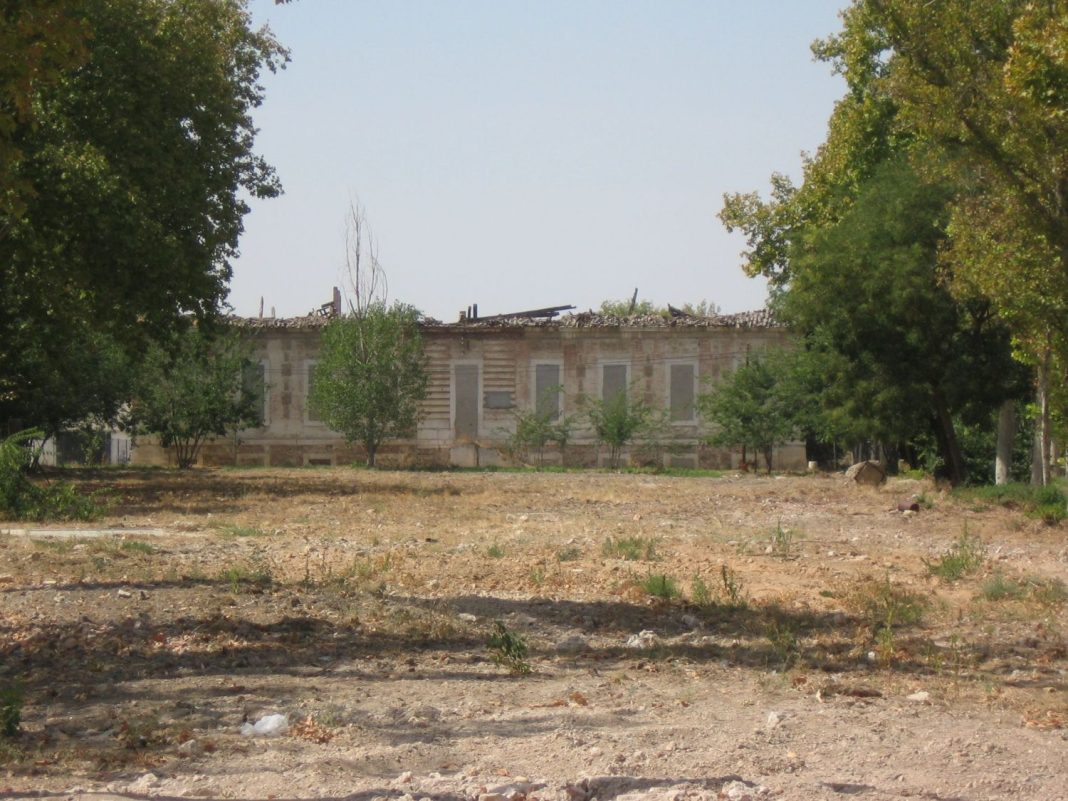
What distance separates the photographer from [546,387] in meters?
47.2

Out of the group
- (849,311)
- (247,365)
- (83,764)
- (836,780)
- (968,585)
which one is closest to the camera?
(836,780)

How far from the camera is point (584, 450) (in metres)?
46.1

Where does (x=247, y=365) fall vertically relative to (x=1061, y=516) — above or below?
above

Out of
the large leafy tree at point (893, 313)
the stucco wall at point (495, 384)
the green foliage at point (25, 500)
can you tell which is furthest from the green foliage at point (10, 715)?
the stucco wall at point (495, 384)

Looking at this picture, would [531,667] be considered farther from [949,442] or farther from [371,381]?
[371,381]

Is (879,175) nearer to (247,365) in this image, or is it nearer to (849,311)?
(849,311)

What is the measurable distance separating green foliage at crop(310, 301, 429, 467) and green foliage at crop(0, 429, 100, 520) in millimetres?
23214

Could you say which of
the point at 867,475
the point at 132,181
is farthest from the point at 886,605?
the point at 867,475

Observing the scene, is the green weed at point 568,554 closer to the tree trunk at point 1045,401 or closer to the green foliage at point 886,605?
the green foliage at point 886,605

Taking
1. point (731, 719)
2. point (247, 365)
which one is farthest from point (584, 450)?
point (731, 719)

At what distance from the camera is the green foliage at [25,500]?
693 inches

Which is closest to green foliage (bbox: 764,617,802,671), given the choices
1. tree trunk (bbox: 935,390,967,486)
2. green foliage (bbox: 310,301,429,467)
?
tree trunk (bbox: 935,390,967,486)

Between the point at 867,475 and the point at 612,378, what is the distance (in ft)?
63.3

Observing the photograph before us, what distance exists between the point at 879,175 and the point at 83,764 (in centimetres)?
2349
